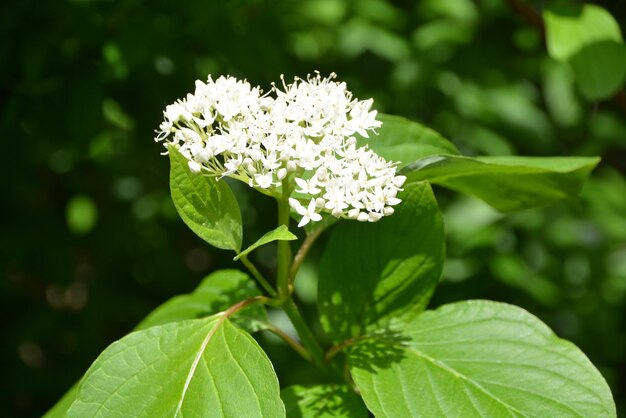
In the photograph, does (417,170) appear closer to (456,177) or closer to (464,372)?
(456,177)

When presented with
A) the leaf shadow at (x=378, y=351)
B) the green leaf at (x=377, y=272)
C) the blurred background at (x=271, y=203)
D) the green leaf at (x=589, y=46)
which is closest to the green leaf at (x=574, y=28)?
the green leaf at (x=589, y=46)

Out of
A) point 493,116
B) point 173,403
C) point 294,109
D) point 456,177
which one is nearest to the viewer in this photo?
point 173,403

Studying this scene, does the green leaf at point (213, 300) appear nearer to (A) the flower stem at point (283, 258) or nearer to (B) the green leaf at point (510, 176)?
(A) the flower stem at point (283, 258)

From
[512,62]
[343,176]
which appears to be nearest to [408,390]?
[343,176]

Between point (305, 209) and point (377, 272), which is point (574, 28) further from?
point (305, 209)

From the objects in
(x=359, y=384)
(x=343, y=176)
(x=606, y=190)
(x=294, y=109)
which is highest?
(x=294, y=109)

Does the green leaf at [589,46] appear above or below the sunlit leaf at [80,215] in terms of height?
below

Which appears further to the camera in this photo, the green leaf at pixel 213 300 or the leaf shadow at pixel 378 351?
the green leaf at pixel 213 300
